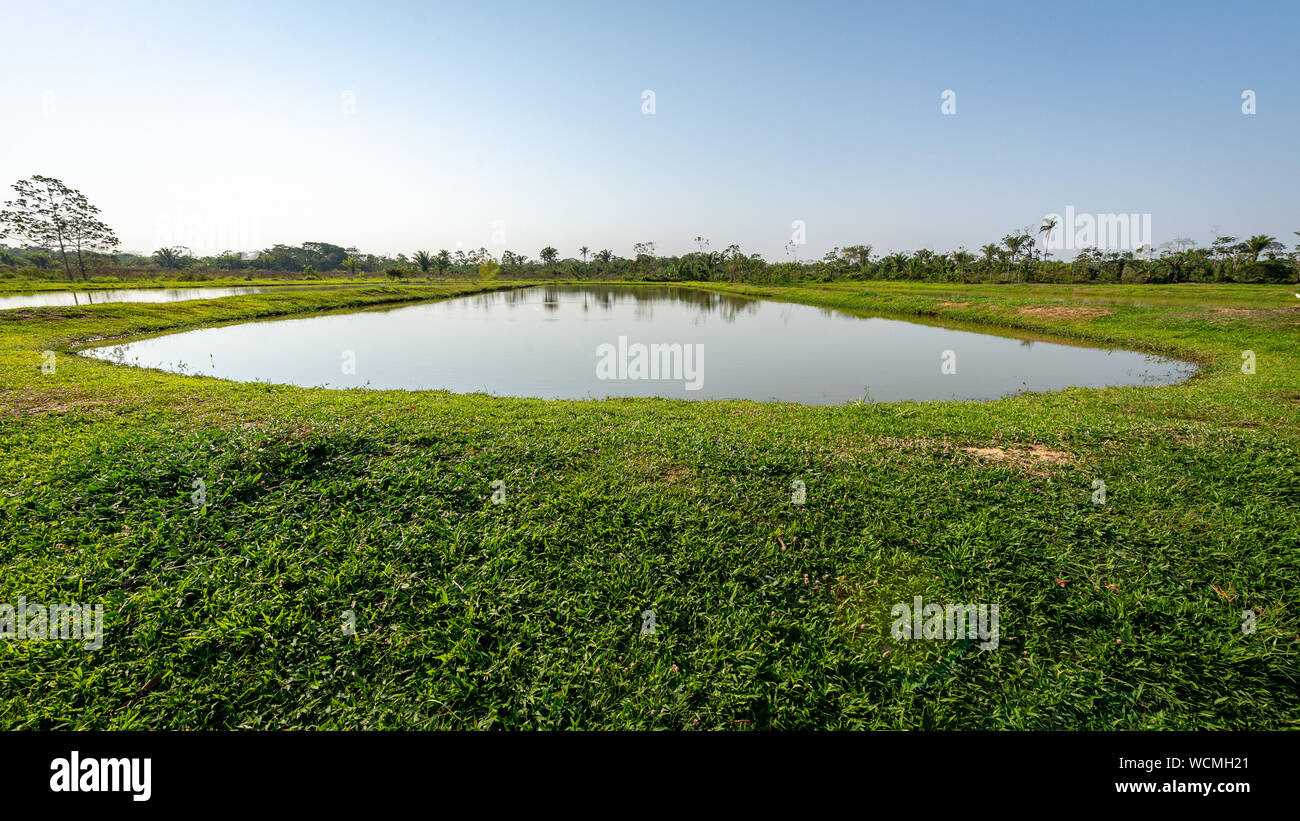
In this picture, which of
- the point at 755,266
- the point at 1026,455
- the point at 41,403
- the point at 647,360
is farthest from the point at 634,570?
the point at 755,266

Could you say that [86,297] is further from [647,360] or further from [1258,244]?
[1258,244]

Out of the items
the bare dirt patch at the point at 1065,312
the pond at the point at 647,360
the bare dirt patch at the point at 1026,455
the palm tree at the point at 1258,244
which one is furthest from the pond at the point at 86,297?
the palm tree at the point at 1258,244

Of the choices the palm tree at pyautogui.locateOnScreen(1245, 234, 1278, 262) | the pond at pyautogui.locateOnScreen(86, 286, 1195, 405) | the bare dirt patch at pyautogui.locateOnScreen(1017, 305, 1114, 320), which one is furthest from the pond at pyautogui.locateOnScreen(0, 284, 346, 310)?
the palm tree at pyautogui.locateOnScreen(1245, 234, 1278, 262)

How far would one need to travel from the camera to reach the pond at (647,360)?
41.5 ft

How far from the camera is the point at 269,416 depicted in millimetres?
7023

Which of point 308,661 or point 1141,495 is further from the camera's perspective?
point 1141,495

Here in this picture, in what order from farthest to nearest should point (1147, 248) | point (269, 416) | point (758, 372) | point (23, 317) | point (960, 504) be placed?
point (1147, 248), point (23, 317), point (758, 372), point (269, 416), point (960, 504)

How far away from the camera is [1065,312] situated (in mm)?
26109

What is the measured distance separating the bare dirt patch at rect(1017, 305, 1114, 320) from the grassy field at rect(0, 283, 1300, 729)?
2294 cm

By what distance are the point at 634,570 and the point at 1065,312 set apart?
32679 millimetres

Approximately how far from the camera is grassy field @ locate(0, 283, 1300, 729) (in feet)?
9.14

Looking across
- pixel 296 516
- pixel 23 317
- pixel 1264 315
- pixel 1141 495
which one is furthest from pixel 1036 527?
pixel 23 317
